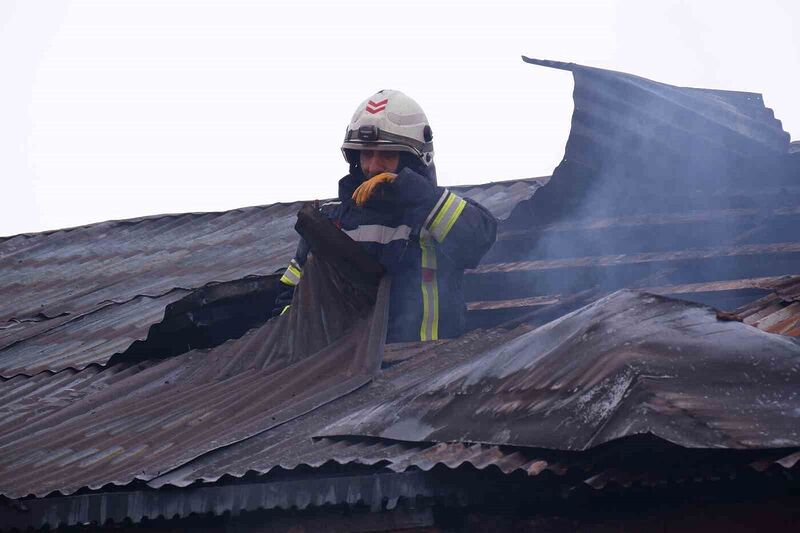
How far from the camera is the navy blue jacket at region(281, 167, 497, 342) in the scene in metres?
6.38

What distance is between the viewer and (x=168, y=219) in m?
12.0

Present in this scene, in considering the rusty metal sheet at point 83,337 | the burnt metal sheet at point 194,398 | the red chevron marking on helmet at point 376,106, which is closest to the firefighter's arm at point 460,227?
the burnt metal sheet at point 194,398

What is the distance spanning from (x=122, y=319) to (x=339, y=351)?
8.90 ft

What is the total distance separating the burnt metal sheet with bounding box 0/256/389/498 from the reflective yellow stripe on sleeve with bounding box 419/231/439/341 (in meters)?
0.26

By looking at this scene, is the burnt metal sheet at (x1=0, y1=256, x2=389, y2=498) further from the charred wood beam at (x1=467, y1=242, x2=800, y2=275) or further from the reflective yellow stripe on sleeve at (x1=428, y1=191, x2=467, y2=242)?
the charred wood beam at (x1=467, y1=242, x2=800, y2=275)

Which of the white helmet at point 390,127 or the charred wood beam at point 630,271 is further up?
the white helmet at point 390,127

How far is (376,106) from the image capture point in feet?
22.5

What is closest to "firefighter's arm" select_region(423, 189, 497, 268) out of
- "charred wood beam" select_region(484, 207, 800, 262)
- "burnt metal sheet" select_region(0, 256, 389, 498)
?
"burnt metal sheet" select_region(0, 256, 389, 498)

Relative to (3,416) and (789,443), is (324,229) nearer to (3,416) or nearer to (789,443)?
(3,416)

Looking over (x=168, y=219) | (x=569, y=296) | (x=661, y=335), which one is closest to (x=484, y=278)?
(x=569, y=296)

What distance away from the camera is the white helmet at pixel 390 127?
22.1 feet

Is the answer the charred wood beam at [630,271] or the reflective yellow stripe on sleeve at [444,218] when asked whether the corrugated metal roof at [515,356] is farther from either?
the reflective yellow stripe on sleeve at [444,218]

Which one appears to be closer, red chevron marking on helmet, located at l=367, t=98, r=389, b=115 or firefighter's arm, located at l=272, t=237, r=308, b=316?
red chevron marking on helmet, located at l=367, t=98, r=389, b=115

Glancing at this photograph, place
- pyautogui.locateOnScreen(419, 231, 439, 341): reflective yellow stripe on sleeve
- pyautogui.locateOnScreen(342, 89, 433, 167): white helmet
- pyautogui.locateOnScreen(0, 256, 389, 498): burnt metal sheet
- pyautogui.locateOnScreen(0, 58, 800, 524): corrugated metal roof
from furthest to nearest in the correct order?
pyautogui.locateOnScreen(342, 89, 433, 167): white helmet → pyautogui.locateOnScreen(419, 231, 439, 341): reflective yellow stripe on sleeve → pyautogui.locateOnScreen(0, 256, 389, 498): burnt metal sheet → pyautogui.locateOnScreen(0, 58, 800, 524): corrugated metal roof
